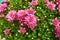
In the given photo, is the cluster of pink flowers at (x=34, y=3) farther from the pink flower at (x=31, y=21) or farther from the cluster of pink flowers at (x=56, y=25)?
the cluster of pink flowers at (x=56, y=25)

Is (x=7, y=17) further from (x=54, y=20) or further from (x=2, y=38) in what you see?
(x=54, y=20)

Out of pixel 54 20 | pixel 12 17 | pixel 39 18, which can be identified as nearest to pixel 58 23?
pixel 54 20

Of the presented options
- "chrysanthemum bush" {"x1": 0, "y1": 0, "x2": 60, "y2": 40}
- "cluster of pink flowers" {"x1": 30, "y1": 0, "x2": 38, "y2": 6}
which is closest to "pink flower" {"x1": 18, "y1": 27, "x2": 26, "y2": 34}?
"chrysanthemum bush" {"x1": 0, "y1": 0, "x2": 60, "y2": 40}

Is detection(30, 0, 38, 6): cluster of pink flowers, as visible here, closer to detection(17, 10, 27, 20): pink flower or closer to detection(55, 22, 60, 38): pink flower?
detection(17, 10, 27, 20): pink flower

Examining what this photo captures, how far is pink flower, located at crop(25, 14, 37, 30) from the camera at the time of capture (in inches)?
162

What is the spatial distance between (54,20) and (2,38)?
102 cm

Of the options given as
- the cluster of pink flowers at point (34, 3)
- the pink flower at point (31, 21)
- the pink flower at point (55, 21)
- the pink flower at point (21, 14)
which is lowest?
the pink flower at point (55, 21)

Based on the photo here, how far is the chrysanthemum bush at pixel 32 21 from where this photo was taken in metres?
4.19

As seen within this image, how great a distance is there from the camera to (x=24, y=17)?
4.18 m

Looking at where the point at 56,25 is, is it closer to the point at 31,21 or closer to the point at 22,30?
the point at 31,21

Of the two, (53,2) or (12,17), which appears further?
(53,2)

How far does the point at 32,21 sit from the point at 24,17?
16 centimetres

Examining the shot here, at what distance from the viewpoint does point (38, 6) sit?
14.6ft

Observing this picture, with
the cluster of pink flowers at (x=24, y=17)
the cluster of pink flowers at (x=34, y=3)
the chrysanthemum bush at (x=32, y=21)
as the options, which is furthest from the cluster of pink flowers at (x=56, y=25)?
the cluster of pink flowers at (x=34, y=3)
